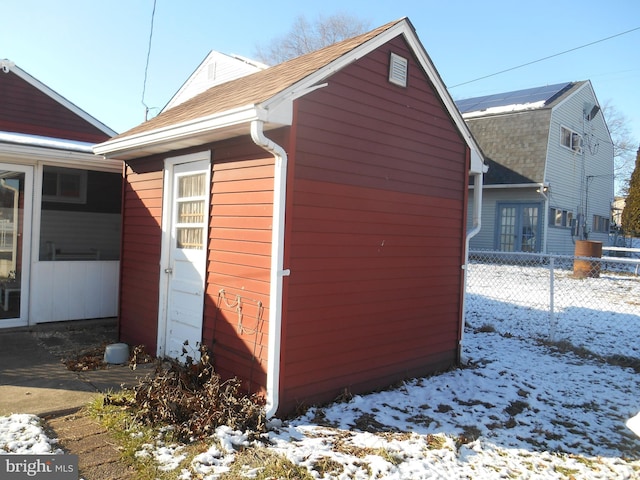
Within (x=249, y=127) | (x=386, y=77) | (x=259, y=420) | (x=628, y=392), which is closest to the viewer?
(x=259, y=420)

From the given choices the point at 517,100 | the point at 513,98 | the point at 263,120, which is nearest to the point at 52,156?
the point at 263,120

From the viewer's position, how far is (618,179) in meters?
33.7

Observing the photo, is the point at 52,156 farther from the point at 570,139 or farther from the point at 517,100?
the point at 570,139

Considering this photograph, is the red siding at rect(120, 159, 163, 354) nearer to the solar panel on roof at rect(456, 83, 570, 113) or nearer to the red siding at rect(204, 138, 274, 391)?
the red siding at rect(204, 138, 274, 391)

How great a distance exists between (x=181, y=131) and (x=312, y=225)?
59.7 inches

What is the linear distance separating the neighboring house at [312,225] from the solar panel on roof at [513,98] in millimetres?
14108

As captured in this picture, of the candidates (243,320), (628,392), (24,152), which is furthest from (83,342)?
(628,392)

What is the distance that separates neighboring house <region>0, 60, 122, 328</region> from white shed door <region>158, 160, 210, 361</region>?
6.44 feet

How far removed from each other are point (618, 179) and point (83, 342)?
37.1m

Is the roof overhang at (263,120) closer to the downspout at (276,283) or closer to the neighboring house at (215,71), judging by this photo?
the downspout at (276,283)

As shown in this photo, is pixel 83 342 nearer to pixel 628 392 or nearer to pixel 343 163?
pixel 343 163

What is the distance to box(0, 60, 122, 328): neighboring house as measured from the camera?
6230 millimetres

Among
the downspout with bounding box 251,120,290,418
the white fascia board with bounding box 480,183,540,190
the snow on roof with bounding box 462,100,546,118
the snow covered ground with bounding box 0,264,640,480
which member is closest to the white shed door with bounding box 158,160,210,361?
the downspout with bounding box 251,120,290,418

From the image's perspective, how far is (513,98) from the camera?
62.2 ft
